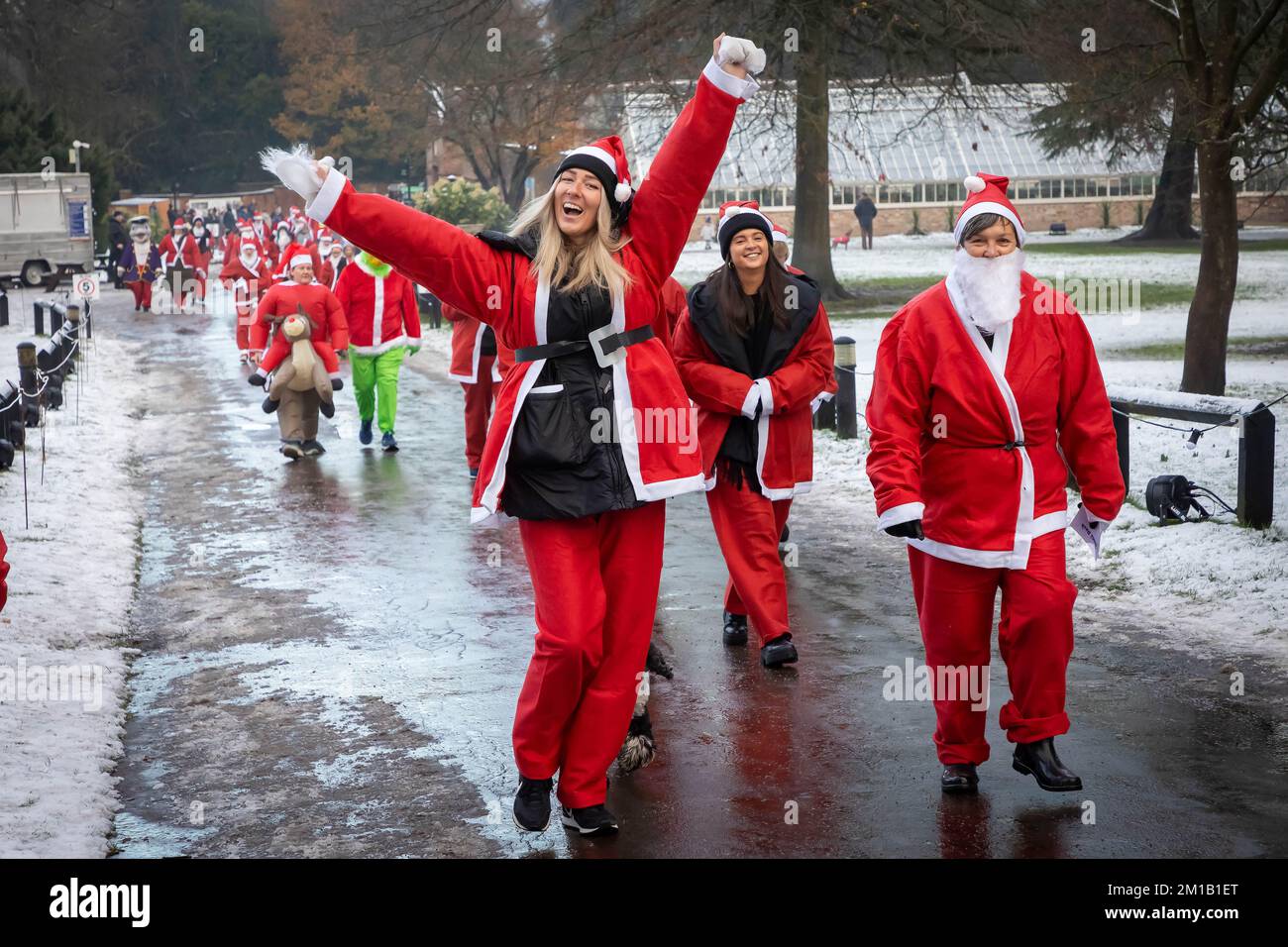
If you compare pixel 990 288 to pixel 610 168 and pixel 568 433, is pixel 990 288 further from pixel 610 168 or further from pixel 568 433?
pixel 568 433

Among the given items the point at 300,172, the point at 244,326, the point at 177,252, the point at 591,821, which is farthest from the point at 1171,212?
the point at 300,172

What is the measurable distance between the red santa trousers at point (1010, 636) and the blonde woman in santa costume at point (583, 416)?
0.99m

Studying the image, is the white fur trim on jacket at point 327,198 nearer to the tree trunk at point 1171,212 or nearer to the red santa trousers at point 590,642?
the red santa trousers at point 590,642

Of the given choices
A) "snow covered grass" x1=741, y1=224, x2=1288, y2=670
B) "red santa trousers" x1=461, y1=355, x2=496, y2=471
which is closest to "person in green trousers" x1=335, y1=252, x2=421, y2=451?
"red santa trousers" x1=461, y1=355, x2=496, y2=471

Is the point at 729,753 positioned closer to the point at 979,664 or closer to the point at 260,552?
the point at 979,664

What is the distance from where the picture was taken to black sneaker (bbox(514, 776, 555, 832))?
512 cm

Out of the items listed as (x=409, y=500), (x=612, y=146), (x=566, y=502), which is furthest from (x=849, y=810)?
(x=409, y=500)

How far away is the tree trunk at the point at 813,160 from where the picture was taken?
23.1 metres

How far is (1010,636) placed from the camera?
5387 millimetres

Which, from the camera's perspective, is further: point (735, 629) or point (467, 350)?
point (467, 350)

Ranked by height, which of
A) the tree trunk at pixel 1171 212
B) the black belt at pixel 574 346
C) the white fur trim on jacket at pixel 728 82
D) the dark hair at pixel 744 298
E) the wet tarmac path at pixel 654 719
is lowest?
the wet tarmac path at pixel 654 719

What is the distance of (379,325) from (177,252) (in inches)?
900

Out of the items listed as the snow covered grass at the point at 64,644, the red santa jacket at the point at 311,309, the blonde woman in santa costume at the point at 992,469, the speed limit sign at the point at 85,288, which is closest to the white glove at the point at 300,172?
the blonde woman in santa costume at the point at 992,469

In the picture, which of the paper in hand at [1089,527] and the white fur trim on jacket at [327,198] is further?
the paper in hand at [1089,527]
